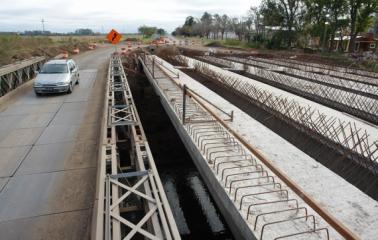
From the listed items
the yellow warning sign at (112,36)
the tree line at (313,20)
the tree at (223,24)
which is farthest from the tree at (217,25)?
the yellow warning sign at (112,36)

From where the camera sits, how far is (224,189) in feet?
21.1

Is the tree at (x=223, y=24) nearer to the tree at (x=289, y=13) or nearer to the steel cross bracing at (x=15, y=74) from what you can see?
the tree at (x=289, y=13)

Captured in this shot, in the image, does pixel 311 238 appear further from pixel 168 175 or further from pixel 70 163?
pixel 168 175

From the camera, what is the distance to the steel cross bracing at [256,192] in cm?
523


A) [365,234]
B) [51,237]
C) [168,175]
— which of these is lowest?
[168,175]

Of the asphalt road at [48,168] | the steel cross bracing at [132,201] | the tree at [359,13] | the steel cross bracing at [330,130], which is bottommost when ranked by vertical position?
the asphalt road at [48,168]

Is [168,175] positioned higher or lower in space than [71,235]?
lower

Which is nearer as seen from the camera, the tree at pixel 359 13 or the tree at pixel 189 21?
the tree at pixel 359 13

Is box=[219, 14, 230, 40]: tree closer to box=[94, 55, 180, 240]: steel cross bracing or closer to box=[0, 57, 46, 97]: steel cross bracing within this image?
box=[0, 57, 46, 97]: steel cross bracing

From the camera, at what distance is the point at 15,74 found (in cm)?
2031

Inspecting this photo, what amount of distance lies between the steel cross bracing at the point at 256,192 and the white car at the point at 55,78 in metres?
9.56

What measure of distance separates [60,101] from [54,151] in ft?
22.8

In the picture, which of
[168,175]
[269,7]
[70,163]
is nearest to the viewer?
[70,163]

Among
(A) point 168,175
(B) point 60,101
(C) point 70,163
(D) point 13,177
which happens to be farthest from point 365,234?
(B) point 60,101
